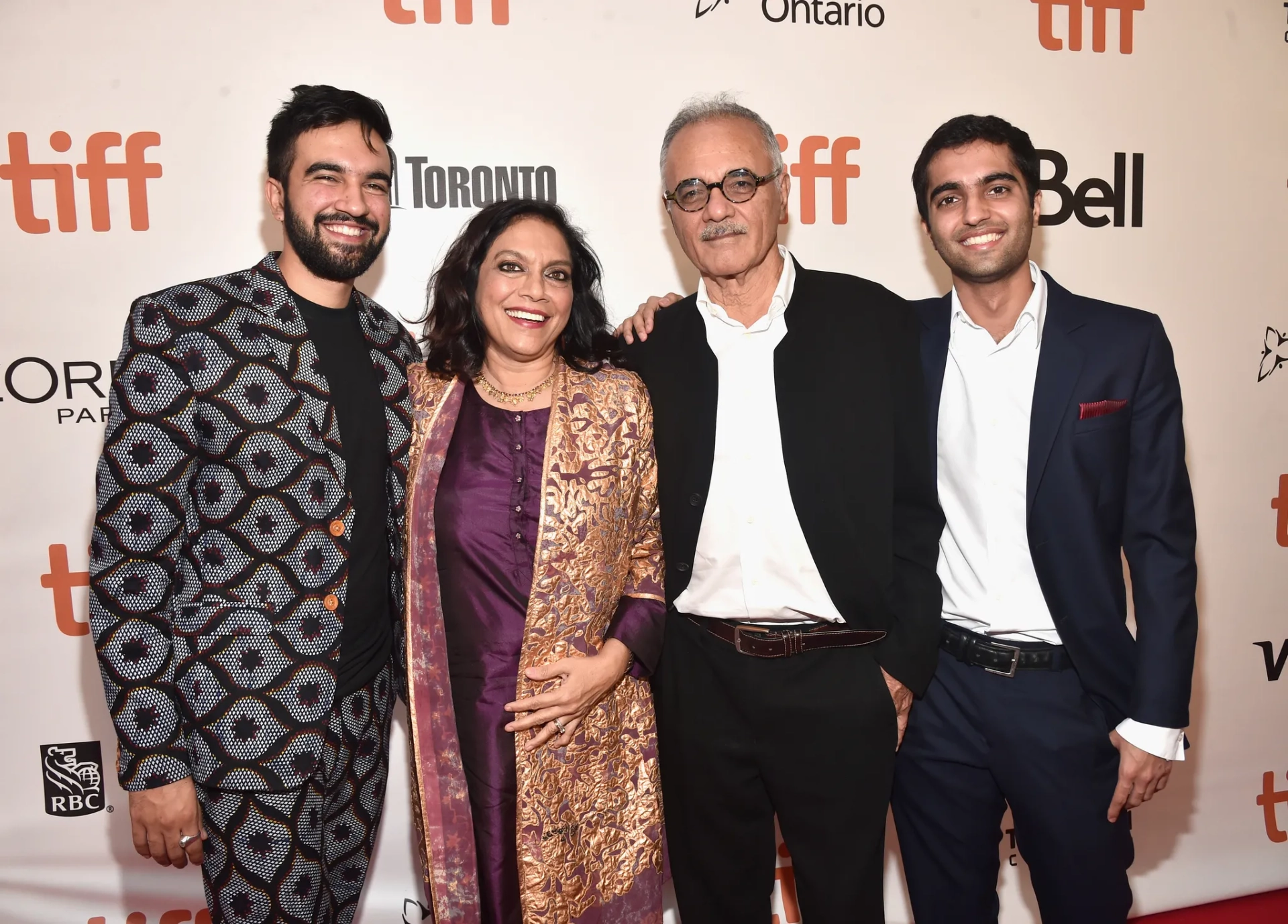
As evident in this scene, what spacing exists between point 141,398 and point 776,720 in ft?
4.32

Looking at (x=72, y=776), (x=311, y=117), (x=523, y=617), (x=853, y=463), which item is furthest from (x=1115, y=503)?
(x=72, y=776)

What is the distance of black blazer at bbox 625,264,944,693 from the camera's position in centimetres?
164

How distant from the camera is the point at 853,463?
1.65 metres

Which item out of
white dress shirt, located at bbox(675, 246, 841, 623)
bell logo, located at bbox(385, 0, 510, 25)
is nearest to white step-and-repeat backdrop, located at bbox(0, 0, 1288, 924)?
bell logo, located at bbox(385, 0, 510, 25)

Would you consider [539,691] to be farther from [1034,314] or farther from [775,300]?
[1034,314]

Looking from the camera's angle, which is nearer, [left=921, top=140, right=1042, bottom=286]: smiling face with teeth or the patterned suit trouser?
the patterned suit trouser

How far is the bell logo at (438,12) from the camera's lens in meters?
2.36

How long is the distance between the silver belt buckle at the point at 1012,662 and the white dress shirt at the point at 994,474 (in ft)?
0.10

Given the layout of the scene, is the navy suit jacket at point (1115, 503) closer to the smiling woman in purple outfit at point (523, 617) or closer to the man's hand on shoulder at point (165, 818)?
the smiling woman in purple outfit at point (523, 617)

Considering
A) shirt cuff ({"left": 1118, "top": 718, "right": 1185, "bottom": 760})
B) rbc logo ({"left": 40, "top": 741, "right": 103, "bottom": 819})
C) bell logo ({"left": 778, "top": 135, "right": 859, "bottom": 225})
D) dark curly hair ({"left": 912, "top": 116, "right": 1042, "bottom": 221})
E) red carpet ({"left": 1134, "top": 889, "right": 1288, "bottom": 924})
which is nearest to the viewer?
shirt cuff ({"left": 1118, "top": 718, "right": 1185, "bottom": 760})

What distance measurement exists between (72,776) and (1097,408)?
287cm

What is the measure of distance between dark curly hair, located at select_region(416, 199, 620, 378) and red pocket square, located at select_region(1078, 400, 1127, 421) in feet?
3.11

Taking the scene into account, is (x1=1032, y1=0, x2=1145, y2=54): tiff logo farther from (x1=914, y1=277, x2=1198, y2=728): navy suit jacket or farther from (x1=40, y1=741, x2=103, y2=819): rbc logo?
(x1=40, y1=741, x2=103, y2=819): rbc logo

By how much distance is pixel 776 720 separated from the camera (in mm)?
1653
